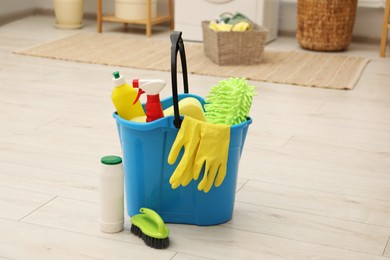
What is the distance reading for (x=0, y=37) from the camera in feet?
14.5

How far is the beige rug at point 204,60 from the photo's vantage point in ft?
11.6

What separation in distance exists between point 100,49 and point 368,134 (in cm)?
190

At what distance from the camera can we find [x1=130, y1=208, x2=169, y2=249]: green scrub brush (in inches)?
68.4

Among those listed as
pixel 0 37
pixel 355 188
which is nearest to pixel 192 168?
pixel 355 188

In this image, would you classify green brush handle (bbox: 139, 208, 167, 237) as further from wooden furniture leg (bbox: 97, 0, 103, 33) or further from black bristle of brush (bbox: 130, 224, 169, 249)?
wooden furniture leg (bbox: 97, 0, 103, 33)

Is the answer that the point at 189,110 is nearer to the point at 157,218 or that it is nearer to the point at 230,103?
the point at 230,103

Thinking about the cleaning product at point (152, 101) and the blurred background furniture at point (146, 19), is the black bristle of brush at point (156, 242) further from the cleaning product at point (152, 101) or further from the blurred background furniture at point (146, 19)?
the blurred background furniture at point (146, 19)

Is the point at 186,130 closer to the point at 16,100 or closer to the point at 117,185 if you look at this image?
the point at 117,185

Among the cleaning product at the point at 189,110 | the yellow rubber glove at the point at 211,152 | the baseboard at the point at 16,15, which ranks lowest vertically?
the baseboard at the point at 16,15

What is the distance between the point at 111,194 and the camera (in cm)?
176

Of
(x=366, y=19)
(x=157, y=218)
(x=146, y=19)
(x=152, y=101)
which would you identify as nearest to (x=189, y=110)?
(x=152, y=101)

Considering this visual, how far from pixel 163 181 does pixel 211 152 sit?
17 cm

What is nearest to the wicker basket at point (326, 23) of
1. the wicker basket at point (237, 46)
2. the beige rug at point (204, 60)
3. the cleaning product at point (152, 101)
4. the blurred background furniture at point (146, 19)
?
the beige rug at point (204, 60)

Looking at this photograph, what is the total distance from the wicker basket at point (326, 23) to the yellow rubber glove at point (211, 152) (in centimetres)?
259
